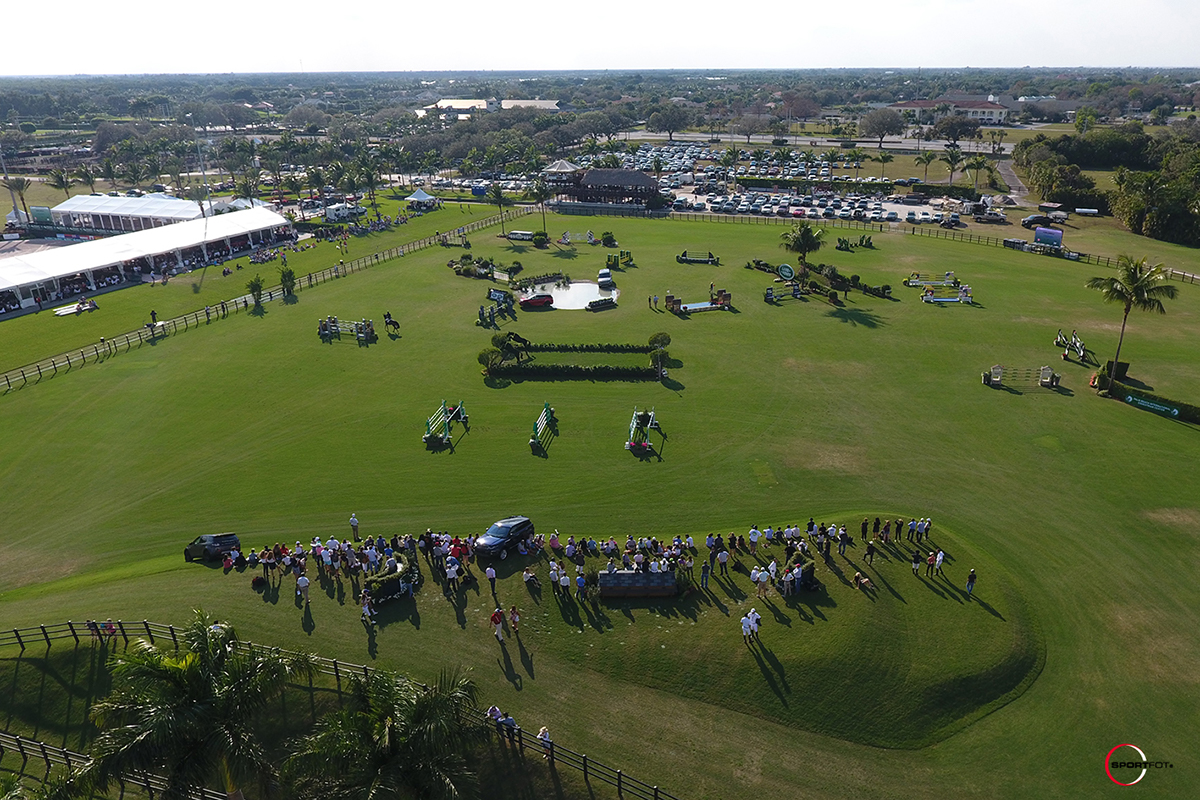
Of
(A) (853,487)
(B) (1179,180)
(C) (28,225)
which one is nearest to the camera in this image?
(A) (853,487)

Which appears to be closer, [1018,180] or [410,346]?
[410,346]

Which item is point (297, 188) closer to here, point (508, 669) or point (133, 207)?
point (133, 207)

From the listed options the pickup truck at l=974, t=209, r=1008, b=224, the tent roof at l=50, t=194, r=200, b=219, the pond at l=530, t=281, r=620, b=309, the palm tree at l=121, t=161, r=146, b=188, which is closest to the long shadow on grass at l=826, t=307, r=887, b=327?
the pond at l=530, t=281, r=620, b=309

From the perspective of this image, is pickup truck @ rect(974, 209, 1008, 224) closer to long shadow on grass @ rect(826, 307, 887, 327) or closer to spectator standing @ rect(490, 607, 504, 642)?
long shadow on grass @ rect(826, 307, 887, 327)

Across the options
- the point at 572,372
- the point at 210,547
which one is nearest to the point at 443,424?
the point at 572,372

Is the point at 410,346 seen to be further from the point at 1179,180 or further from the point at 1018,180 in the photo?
the point at 1018,180

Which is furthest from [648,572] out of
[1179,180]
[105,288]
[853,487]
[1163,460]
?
[1179,180]
